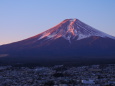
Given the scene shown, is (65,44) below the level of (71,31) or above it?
below

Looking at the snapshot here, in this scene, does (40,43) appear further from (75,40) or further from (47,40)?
(75,40)

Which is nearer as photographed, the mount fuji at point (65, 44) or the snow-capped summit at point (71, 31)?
the mount fuji at point (65, 44)

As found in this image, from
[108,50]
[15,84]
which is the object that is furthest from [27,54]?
[15,84]

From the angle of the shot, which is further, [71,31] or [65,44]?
[71,31]

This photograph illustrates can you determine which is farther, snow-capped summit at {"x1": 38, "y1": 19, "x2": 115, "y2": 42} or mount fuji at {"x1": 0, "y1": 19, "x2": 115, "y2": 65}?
snow-capped summit at {"x1": 38, "y1": 19, "x2": 115, "y2": 42}

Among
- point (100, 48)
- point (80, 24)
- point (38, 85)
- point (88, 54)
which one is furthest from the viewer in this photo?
point (80, 24)
